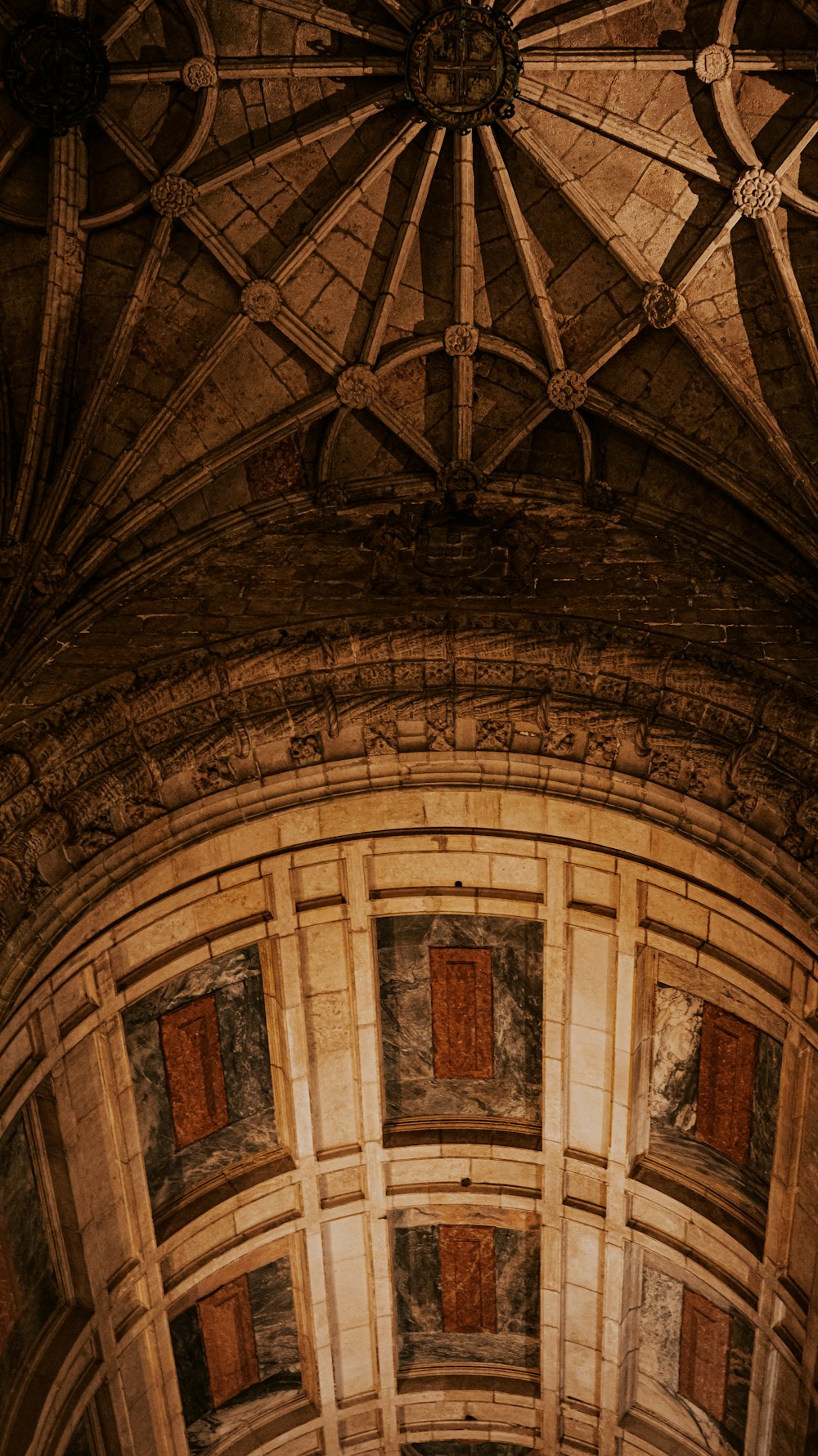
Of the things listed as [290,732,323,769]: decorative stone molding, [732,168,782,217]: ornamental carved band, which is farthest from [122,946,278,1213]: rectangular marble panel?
[732,168,782,217]: ornamental carved band

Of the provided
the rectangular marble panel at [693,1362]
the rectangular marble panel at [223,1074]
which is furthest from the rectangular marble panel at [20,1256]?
the rectangular marble panel at [693,1362]

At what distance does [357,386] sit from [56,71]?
12.4ft

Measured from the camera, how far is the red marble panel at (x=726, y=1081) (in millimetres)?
14875

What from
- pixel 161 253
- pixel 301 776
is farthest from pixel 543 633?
pixel 161 253

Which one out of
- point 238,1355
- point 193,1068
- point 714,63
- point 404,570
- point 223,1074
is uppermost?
point 714,63

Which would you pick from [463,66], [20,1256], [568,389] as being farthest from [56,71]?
[20,1256]

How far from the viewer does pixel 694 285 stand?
14.6 meters

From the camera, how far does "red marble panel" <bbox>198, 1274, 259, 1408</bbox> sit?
16.1 meters

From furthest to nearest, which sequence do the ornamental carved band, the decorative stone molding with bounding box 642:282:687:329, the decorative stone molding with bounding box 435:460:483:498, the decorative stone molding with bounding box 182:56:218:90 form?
the decorative stone molding with bounding box 435:460:483:498, the decorative stone molding with bounding box 642:282:687:329, the ornamental carved band, the decorative stone molding with bounding box 182:56:218:90

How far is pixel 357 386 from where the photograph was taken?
1506 centimetres

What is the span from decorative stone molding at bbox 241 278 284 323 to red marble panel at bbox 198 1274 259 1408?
965cm

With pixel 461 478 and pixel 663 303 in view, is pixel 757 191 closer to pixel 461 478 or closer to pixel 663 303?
pixel 663 303

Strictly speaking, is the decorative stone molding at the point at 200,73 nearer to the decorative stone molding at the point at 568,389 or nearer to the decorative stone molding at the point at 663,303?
the decorative stone molding at the point at 568,389

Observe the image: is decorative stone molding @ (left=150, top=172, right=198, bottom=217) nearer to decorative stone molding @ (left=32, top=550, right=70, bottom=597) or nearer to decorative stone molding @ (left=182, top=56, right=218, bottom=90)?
decorative stone molding @ (left=182, top=56, right=218, bottom=90)
